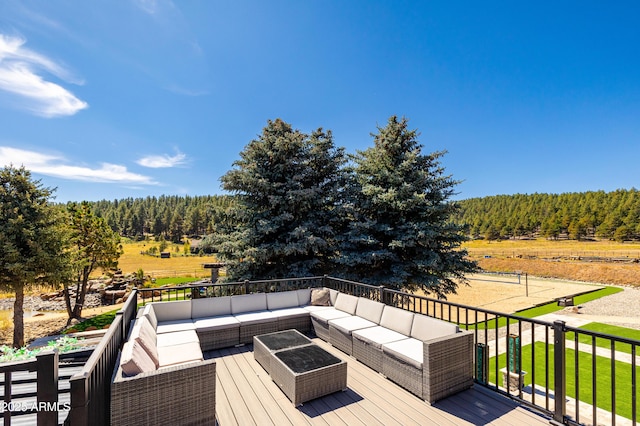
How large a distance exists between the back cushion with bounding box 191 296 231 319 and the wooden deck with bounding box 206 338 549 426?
1.65 meters

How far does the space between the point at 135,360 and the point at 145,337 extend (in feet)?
2.90

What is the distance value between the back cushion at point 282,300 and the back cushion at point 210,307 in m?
0.82

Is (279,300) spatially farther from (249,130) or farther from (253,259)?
(249,130)

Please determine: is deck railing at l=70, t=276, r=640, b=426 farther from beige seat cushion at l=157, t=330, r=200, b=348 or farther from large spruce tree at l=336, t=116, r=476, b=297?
large spruce tree at l=336, t=116, r=476, b=297

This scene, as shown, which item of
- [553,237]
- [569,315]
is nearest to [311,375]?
[569,315]

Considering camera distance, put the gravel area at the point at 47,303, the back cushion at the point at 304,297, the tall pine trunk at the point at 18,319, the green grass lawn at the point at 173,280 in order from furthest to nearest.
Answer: the green grass lawn at the point at 173,280 → the gravel area at the point at 47,303 → the tall pine trunk at the point at 18,319 → the back cushion at the point at 304,297

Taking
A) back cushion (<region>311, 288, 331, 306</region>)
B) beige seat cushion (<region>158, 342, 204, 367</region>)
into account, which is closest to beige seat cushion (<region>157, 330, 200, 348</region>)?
beige seat cushion (<region>158, 342, 204, 367</region>)

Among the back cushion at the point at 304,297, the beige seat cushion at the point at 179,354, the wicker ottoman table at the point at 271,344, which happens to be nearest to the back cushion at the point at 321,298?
the back cushion at the point at 304,297

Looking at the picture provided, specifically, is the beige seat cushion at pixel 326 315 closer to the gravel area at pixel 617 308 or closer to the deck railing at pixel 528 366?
the deck railing at pixel 528 366

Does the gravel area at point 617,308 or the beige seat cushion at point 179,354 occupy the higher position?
the beige seat cushion at point 179,354

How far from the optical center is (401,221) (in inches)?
374

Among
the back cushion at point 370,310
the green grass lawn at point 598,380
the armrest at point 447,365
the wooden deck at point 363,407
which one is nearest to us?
the wooden deck at point 363,407

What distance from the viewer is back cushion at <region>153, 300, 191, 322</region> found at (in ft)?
→ 16.2

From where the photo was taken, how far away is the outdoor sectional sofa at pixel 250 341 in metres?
2.58
